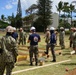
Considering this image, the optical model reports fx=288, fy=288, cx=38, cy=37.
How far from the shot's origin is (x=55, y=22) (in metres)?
101

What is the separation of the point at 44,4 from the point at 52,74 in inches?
2776

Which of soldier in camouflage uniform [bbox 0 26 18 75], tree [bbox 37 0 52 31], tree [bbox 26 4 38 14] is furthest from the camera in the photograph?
tree [bbox 26 4 38 14]

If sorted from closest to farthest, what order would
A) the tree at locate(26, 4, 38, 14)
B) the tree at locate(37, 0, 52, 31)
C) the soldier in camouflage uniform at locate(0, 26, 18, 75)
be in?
the soldier in camouflage uniform at locate(0, 26, 18, 75)
the tree at locate(37, 0, 52, 31)
the tree at locate(26, 4, 38, 14)

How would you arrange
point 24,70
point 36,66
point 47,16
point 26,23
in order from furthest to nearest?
point 26,23
point 47,16
point 36,66
point 24,70

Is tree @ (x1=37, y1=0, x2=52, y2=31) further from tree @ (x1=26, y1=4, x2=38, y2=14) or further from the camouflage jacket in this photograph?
the camouflage jacket

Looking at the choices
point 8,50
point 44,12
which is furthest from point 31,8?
point 8,50

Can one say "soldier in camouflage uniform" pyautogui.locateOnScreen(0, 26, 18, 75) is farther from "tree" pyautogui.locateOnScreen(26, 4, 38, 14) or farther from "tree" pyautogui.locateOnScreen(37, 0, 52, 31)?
"tree" pyautogui.locateOnScreen(26, 4, 38, 14)

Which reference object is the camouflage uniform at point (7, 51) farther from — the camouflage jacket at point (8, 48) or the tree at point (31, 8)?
the tree at point (31, 8)

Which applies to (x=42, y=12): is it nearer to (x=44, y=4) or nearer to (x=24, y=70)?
(x=44, y=4)

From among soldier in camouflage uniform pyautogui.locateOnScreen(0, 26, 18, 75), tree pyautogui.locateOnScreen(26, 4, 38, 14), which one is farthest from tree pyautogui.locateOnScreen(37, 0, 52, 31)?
soldier in camouflage uniform pyautogui.locateOnScreen(0, 26, 18, 75)

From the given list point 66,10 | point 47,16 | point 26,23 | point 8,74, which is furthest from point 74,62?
point 26,23

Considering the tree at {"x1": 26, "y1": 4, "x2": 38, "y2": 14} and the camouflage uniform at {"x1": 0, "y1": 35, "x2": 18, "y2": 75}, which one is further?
the tree at {"x1": 26, "y1": 4, "x2": 38, "y2": 14}

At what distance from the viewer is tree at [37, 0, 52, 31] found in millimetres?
79625

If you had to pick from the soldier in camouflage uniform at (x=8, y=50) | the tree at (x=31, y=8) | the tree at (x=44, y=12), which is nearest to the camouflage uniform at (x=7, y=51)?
the soldier in camouflage uniform at (x=8, y=50)
